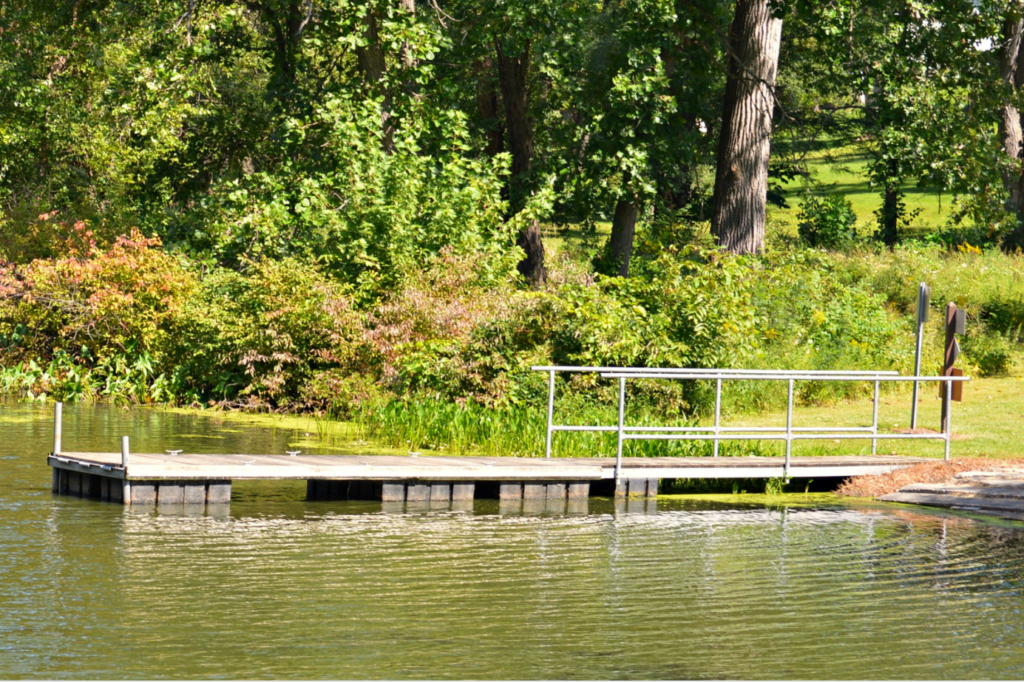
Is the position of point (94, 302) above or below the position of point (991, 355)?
above

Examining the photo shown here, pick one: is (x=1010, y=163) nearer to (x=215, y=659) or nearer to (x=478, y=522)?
(x=478, y=522)

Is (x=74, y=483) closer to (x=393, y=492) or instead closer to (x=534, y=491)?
(x=393, y=492)

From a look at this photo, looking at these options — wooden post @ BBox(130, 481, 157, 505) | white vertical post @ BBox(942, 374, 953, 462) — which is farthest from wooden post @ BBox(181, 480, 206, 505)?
white vertical post @ BBox(942, 374, 953, 462)

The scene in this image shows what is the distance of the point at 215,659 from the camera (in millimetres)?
7750

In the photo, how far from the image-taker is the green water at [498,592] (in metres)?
7.96

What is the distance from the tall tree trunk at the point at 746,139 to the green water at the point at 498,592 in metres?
11.7

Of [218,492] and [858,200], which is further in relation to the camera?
[858,200]

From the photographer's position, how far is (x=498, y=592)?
9.87 metres

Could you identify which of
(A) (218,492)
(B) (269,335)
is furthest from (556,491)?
(B) (269,335)

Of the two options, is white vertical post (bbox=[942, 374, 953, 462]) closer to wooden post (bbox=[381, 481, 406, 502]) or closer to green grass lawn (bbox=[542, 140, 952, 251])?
wooden post (bbox=[381, 481, 406, 502])

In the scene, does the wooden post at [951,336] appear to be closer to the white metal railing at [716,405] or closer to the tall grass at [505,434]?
the white metal railing at [716,405]

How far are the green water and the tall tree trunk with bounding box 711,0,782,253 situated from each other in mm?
11737

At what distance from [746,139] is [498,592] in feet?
57.0

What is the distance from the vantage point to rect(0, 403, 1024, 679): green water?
7965 millimetres
